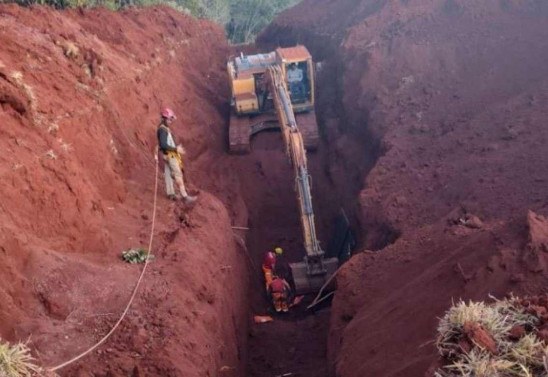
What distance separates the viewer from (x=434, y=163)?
528 inches

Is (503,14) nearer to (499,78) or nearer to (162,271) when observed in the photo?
(499,78)

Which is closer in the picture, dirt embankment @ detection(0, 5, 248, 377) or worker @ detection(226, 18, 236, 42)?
dirt embankment @ detection(0, 5, 248, 377)

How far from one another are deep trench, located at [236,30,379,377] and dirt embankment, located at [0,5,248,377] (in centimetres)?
67

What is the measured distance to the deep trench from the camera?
1116cm

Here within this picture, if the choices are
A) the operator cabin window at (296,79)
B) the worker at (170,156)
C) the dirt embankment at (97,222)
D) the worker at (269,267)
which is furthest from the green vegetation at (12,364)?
the operator cabin window at (296,79)

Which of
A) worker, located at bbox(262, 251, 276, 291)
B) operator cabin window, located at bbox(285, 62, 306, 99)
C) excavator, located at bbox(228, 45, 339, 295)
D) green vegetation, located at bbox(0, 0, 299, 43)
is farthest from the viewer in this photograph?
green vegetation, located at bbox(0, 0, 299, 43)

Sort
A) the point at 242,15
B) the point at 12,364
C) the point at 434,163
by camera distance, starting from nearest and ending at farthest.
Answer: the point at 12,364 → the point at 434,163 → the point at 242,15

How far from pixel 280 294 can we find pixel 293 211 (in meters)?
4.66

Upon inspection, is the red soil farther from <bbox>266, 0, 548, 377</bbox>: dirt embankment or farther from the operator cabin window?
the operator cabin window

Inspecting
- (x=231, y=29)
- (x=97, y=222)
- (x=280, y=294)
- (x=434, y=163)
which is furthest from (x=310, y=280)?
(x=231, y=29)

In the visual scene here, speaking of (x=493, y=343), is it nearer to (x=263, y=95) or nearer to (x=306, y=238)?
(x=306, y=238)

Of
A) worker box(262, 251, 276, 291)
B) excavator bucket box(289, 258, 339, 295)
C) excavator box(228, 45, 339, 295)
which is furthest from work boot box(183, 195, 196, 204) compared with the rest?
excavator box(228, 45, 339, 295)

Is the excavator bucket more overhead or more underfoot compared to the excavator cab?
more underfoot

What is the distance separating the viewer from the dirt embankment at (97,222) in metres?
7.69
